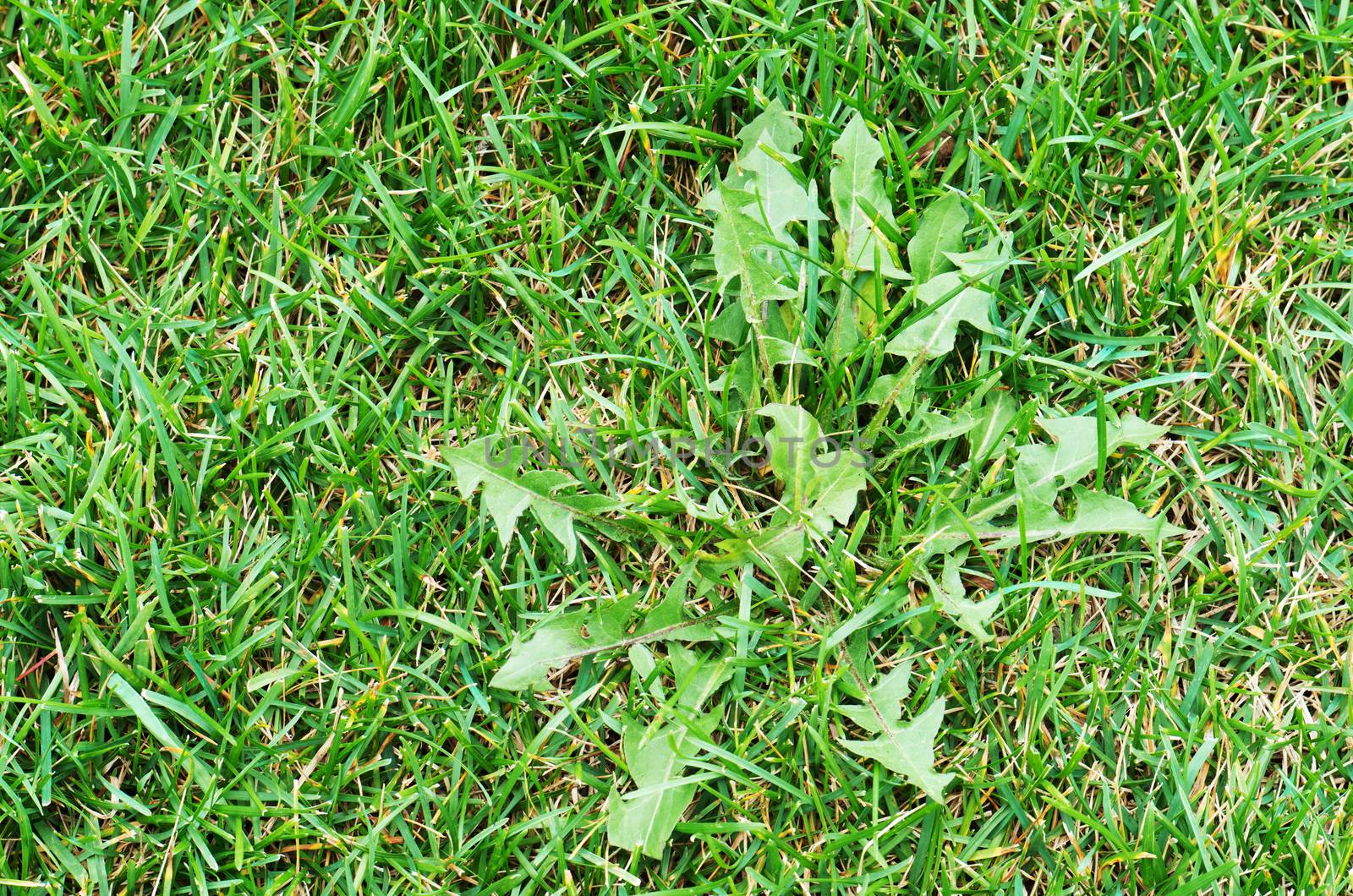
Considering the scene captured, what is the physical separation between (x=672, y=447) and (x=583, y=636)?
40 cm

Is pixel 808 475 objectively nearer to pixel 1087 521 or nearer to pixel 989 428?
pixel 989 428

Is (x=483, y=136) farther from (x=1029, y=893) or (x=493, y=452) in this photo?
(x=1029, y=893)

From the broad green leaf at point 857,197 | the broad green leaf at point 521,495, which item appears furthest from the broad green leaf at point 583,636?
the broad green leaf at point 857,197

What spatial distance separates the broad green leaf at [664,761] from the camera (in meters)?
2.13

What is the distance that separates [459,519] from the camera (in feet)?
7.57

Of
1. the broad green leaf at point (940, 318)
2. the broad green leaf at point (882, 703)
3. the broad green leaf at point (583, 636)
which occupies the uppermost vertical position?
the broad green leaf at point (940, 318)

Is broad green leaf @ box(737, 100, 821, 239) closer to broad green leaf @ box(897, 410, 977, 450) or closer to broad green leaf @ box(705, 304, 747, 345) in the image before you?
broad green leaf @ box(705, 304, 747, 345)

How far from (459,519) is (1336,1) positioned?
84.5 inches

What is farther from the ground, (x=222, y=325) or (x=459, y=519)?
(x=222, y=325)

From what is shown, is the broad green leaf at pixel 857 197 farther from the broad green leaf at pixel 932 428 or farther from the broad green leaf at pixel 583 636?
the broad green leaf at pixel 583 636

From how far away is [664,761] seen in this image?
2.16m

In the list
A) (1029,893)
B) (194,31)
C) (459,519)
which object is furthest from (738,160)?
(1029,893)

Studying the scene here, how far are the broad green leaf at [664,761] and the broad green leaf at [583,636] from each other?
2.3 inches

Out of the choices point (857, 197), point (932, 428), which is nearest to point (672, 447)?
point (932, 428)
